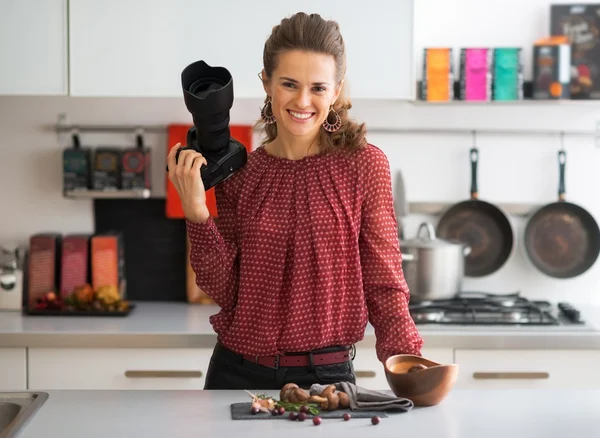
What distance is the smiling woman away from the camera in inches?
73.7

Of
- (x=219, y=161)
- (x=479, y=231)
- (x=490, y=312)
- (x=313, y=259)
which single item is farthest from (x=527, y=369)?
(x=219, y=161)

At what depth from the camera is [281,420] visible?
1616 millimetres

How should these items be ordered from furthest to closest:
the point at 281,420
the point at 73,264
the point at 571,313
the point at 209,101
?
the point at 73,264 → the point at 571,313 → the point at 209,101 → the point at 281,420

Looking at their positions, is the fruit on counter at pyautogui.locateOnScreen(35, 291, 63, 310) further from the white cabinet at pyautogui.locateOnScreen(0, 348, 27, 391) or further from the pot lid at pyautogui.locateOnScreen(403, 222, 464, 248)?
the pot lid at pyautogui.locateOnScreen(403, 222, 464, 248)

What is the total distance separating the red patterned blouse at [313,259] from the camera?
1910 millimetres

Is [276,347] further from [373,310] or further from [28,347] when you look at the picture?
[28,347]

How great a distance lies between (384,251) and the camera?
75.5 inches

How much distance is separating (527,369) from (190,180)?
143 centimetres

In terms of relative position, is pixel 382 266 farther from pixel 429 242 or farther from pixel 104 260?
pixel 104 260

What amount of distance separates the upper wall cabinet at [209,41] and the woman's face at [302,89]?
100cm

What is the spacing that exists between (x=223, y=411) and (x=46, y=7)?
5.72ft

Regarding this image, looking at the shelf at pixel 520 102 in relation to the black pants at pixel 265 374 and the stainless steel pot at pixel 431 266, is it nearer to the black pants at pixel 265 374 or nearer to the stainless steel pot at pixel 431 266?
the stainless steel pot at pixel 431 266

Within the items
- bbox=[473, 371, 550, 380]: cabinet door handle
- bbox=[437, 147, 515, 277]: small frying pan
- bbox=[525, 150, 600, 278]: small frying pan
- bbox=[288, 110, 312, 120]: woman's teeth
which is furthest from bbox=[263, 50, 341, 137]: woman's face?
bbox=[525, 150, 600, 278]: small frying pan

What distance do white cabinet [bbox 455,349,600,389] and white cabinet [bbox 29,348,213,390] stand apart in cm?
82
